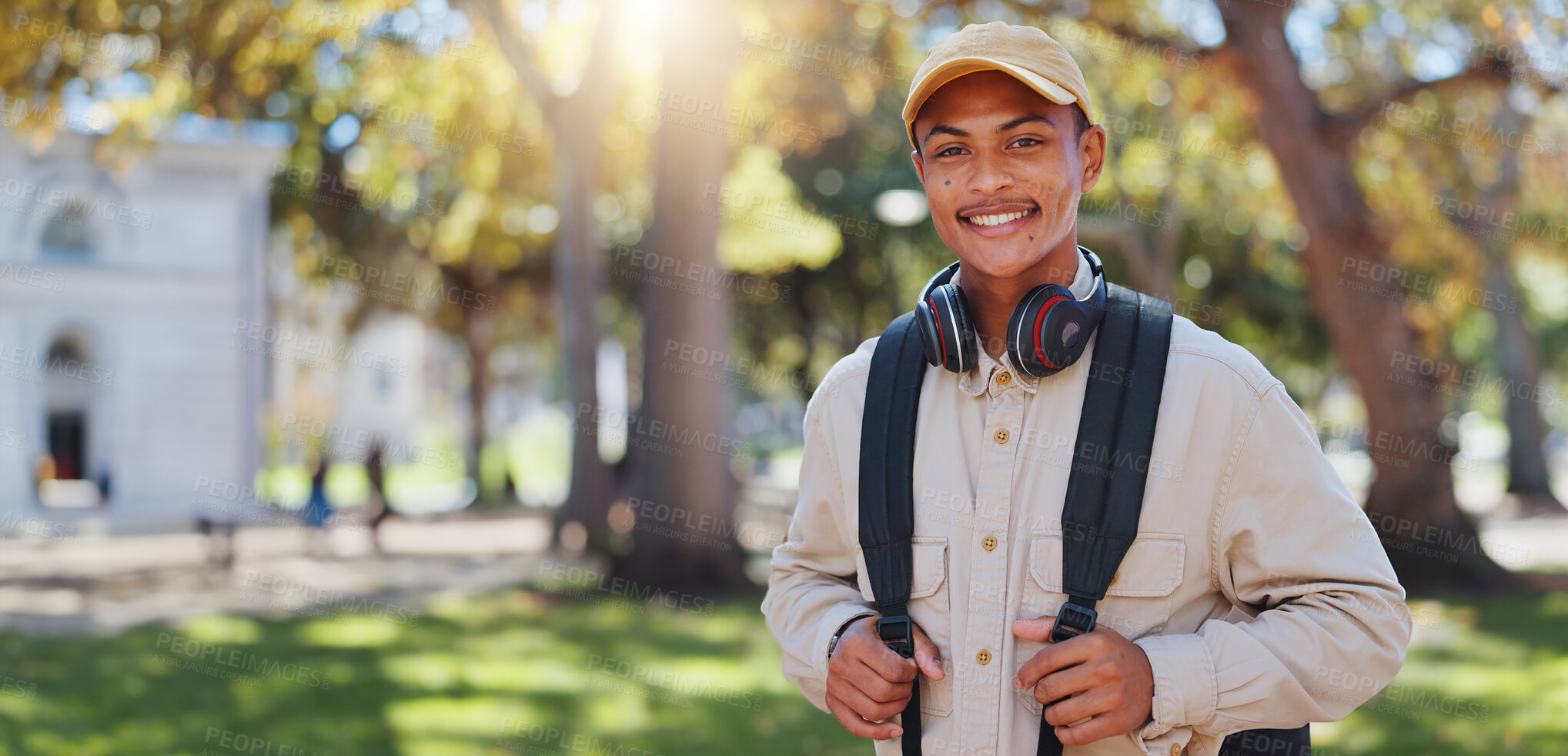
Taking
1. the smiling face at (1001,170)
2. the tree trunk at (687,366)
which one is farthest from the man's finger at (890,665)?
the tree trunk at (687,366)

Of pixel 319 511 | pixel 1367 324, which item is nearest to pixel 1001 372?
pixel 1367 324

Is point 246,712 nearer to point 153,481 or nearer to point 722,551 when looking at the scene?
point 722,551

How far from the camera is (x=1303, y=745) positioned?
2.27m

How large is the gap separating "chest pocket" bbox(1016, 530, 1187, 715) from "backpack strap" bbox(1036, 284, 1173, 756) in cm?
3

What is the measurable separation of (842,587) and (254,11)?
11945mm

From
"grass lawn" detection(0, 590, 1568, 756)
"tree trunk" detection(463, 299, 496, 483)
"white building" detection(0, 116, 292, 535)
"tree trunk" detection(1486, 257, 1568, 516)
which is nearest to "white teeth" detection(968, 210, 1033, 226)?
"grass lawn" detection(0, 590, 1568, 756)

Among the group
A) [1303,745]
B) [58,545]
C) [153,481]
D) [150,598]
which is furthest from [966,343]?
[153,481]

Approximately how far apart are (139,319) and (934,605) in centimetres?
2947

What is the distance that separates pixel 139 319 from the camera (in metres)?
27.7

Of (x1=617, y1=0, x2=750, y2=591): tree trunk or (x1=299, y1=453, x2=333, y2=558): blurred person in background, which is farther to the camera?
(x1=299, y1=453, x2=333, y2=558): blurred person in background

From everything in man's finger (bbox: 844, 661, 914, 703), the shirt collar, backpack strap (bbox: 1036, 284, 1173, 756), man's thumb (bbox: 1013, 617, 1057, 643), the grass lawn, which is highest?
the shirt collar

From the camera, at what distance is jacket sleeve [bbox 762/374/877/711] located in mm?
2350

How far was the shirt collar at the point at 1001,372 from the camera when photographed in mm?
2205

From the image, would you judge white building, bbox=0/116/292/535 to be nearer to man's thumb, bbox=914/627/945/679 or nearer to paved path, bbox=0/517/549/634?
paved path, bbox=0/517/549/634
